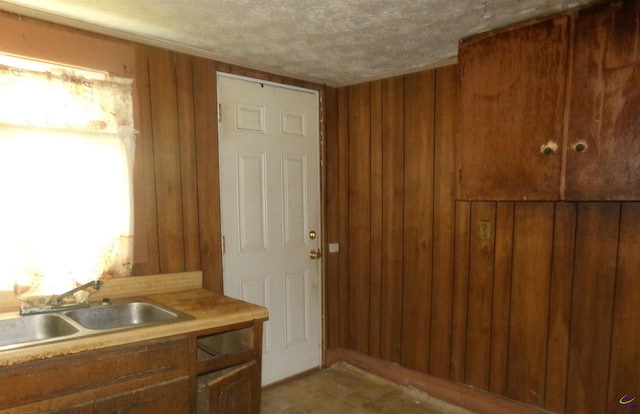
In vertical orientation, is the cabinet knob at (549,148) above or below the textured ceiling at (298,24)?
below

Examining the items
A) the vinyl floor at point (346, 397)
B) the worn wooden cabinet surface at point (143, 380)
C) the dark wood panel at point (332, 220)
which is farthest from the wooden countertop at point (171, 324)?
the dark wood panel at point (332, 220)

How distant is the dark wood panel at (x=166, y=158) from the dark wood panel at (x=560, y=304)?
210cm

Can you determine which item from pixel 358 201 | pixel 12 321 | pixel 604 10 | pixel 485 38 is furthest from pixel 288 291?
pixel 604 10

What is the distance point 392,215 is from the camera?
113 inches

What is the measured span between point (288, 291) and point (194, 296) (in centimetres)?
90

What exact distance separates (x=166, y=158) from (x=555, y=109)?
1.97 meters

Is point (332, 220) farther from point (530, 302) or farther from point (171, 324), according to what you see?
point (171, 324)

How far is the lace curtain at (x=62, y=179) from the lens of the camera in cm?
176

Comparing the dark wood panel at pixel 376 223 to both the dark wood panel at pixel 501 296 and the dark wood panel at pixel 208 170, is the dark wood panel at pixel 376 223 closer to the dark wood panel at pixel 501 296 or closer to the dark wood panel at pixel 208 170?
the dark wood panel at pixel 501 296

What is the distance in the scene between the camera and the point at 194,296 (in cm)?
213

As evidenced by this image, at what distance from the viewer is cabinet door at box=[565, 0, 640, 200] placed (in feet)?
5.16

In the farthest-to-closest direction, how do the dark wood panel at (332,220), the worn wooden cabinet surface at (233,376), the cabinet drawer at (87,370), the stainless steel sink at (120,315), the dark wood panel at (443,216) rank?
the dark wood panel at (332,220)
the dark wood panel at (443,216)
the stainless steel sink at (120,315)
the worn wooden cabinet surface at (233,376)
the cabinet drawer at (87,370)

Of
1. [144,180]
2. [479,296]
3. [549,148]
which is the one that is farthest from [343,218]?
[549,148]

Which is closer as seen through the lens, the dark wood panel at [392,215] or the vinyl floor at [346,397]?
the vinyl floor at [346,397]
